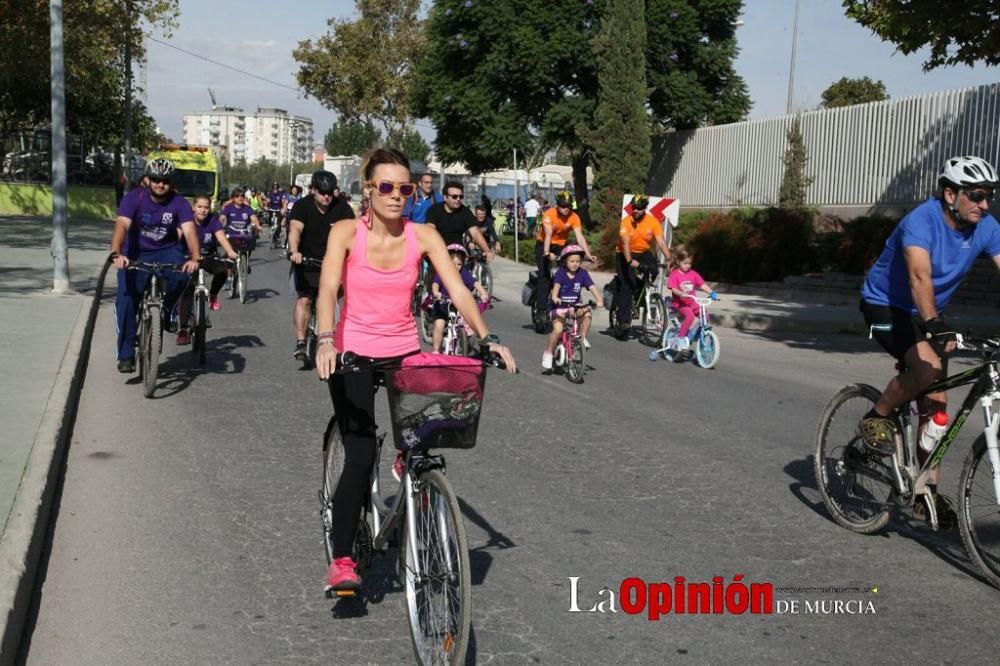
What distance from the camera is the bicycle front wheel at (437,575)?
3.66 m

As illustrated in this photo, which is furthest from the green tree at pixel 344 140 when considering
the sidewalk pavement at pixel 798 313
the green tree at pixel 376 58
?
the sidewalk pavement at pixel 798 313

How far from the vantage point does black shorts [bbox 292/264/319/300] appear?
435 inches

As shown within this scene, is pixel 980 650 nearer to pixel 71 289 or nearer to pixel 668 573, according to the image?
pixel 668 573

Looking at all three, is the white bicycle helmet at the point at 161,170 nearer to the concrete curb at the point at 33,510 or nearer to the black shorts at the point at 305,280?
the black shorts at the point at 305,280

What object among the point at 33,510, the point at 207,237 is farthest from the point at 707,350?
the point at 33,510

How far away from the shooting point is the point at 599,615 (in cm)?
477

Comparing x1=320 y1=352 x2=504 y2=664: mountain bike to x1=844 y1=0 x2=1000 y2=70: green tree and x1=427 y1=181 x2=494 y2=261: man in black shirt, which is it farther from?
x1=844 y1=0 x2=1000 y2=70: green tree

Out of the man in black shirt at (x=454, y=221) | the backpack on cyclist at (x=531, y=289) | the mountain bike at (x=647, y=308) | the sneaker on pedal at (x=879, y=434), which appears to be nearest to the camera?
the sneaker on pedal at (x=879, y=434)

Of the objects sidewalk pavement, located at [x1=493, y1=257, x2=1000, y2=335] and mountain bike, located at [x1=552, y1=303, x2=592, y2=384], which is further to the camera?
sidewalk pavement, located at [x1=493, y1=257, x2=1000, y2=335]

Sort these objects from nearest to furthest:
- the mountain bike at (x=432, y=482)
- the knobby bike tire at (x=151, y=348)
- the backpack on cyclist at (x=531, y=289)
→ 1. the mountain bike at (x=432, y=482)
2. the knobby bike tire at (x=151, y=348)
3. the backpack on cyclist at (x=531, y=289)

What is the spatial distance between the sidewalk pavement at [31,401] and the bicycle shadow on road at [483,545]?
189cm

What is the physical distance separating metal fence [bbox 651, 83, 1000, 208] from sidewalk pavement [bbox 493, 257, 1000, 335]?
2955 mm

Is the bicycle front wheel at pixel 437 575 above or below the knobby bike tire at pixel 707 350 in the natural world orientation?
above

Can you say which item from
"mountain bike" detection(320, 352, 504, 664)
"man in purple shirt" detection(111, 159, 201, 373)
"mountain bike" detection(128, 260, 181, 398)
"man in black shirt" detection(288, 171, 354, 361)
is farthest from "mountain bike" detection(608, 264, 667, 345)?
"mountain bike" detection(320, 352, 504, 664)
